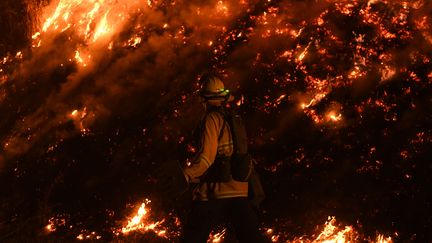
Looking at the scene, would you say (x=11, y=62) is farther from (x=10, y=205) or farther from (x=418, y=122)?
(x=418, y=122)

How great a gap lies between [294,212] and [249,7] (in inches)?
93.5

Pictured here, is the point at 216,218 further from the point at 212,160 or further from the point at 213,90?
the point at 213,90

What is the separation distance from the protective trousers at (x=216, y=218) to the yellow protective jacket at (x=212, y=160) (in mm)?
53

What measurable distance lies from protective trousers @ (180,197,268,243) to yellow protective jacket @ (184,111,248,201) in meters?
0.05

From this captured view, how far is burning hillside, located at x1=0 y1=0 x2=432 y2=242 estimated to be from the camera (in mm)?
4977

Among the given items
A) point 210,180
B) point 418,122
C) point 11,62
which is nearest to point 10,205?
point 11,62

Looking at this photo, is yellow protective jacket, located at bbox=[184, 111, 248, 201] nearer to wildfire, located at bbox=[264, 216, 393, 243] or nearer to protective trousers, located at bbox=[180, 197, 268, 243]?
protective trousers, located at bbox=[180, 197, 268, 243]

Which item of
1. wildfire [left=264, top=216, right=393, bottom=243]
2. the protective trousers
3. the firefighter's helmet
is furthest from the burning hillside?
the firefighter's helmet

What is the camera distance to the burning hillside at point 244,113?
4977mm

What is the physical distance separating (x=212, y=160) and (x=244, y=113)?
6.26 feet

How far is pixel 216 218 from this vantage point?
3688 millimetres

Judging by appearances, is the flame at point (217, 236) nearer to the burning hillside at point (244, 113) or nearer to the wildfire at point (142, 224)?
the burning hillside at point (244, 113)

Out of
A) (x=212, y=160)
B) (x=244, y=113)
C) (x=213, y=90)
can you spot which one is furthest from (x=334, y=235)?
(x=213, y=90)

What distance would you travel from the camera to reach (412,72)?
505 centimetres
